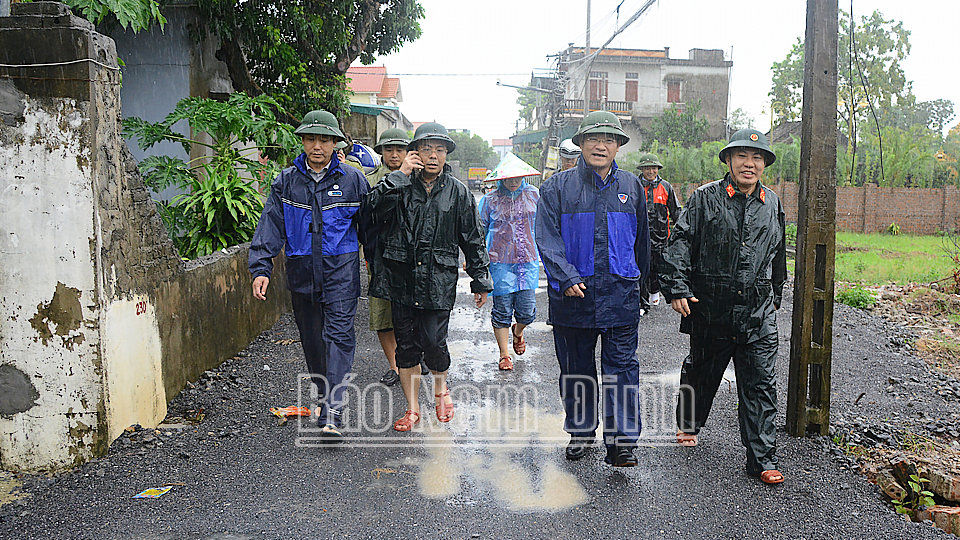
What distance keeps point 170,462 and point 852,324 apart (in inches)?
301

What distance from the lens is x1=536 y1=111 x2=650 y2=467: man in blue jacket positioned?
425cm

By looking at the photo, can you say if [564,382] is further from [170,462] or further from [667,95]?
[667,95]

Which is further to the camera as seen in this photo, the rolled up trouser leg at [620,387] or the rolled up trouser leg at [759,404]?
the rolled up trouser leg at [620,387]

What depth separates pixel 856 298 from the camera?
32.6 ft

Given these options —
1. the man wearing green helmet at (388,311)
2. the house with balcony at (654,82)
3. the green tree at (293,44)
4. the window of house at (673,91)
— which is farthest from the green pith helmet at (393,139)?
the window of house at (673,91)

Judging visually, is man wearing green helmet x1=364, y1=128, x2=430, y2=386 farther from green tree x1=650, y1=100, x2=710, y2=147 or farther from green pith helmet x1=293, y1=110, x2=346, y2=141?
green tree x1=650, y1=100, x2=710, y2=147

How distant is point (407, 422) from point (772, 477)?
2336mm

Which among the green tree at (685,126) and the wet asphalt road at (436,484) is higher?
the green tree at (685,126)

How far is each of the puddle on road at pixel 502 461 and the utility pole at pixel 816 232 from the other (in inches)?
63.3

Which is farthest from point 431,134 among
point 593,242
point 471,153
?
point 471,153

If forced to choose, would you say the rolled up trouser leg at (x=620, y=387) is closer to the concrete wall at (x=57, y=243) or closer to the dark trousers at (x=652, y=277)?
the concrete wall at (x=57, y=243)

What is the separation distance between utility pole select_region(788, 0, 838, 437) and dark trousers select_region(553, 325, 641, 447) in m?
1.17

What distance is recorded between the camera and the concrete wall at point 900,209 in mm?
21078

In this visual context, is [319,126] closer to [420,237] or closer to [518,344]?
[420,237]
